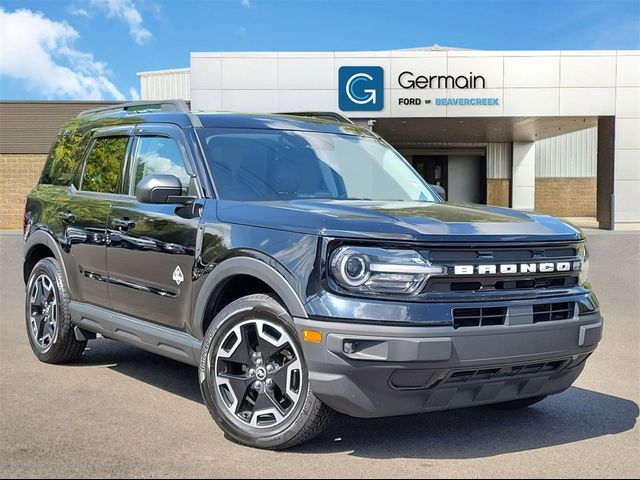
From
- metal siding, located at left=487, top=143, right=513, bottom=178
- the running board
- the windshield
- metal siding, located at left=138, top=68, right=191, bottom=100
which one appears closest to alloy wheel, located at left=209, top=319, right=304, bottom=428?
the running board

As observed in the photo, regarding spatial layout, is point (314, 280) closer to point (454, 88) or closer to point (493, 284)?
point (493, 284)

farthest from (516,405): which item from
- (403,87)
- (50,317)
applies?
(403,87)

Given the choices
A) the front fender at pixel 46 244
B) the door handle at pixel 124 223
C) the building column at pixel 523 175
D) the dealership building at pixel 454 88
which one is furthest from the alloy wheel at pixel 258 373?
the building column at pixel 523 175

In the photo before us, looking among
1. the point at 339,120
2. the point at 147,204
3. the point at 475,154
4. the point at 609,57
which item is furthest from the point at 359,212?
the point at 475,154

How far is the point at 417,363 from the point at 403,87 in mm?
24054

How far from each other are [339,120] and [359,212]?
7.55 ft

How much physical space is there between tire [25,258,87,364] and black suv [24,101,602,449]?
1.63ft

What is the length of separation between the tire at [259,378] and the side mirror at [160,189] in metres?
0.87

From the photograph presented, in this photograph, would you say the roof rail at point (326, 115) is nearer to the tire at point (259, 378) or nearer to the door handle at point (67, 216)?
Answer: the door handle at point (67, 216)

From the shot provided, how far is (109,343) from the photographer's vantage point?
7.74 meters

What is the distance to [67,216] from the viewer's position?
6.27m

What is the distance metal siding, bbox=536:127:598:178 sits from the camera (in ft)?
139

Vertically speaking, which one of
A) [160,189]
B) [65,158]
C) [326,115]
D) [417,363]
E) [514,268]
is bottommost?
[417,363]

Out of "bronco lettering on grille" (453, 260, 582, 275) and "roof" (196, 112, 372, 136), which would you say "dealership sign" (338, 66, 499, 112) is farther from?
"bronco lettering on grille" (453, 260, 582, 275)
